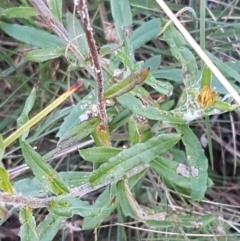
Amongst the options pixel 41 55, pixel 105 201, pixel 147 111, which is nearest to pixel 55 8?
pixel 41 55

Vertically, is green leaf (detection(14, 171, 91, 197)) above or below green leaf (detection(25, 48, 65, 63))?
below

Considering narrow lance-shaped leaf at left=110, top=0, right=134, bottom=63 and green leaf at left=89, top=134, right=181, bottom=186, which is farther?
narrow lance-shaped leaf at left=110, top=0, right=134, bottom=63

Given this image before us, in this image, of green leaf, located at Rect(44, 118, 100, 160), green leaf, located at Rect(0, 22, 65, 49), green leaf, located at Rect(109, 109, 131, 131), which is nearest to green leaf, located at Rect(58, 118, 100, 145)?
green leaf, located at Rect(44, 118, 100, 160)

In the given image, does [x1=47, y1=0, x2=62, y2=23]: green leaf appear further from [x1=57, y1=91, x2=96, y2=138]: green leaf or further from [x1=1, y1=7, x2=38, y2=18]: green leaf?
[x1=57, y1=91, x2=96, y2=138]: green leaf

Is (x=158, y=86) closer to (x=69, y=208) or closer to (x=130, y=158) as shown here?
(x=130, y=158)

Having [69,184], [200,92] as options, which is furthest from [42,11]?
[69,184]

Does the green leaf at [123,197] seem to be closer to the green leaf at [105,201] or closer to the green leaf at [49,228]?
the green leaf at [105,201]

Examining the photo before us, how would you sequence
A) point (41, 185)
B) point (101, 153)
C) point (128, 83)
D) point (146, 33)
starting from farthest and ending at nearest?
point (146, 33), point (41, 185), point (101, 153), point (128, 83)
